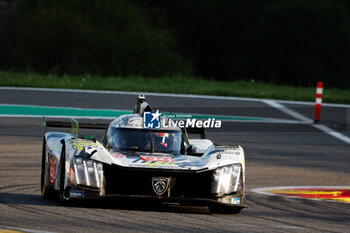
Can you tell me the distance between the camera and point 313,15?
6912 cm

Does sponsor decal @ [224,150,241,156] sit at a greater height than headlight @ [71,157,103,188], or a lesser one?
greater

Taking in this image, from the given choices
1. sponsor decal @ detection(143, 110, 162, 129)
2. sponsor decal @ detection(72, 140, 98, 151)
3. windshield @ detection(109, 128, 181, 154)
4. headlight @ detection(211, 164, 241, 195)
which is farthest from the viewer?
sponsor decal @ detection(143, 110, 162, 129)

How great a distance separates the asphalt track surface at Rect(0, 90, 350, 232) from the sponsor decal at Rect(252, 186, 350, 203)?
353 mm

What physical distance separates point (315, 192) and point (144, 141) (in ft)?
10.1

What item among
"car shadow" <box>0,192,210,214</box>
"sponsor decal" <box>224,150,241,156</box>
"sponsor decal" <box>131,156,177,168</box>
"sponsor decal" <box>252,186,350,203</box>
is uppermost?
"sponsor decal" <box>224,150,241,156</box>

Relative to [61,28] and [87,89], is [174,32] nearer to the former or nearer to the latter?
[61,28]

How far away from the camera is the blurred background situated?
5541 centimetres

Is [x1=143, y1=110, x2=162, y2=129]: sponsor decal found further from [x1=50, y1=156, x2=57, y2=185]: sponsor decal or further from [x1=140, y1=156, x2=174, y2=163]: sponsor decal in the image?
[x1=50, y1=156, x2=57, y2=185]: sponsor decal

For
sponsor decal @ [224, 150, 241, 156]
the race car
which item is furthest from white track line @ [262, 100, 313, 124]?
the race car

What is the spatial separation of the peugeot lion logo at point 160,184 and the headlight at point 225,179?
21.5 inches

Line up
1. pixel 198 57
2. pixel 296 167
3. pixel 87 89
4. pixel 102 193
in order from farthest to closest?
pixel 198 57, pixel 87 89, pixel 296 167, pixel 102 193

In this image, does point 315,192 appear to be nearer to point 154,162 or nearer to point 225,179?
point 225,179

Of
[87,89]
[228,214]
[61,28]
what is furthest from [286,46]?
[228,214]

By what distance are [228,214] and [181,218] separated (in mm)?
927
